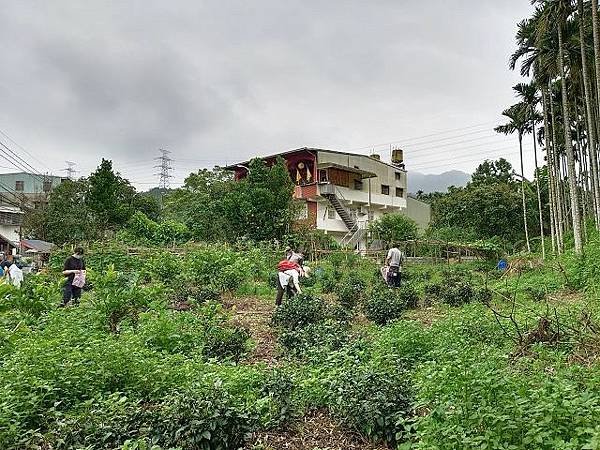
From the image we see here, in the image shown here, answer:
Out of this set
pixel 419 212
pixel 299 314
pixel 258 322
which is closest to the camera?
pixel 299 314

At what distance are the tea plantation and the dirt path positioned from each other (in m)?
0.06

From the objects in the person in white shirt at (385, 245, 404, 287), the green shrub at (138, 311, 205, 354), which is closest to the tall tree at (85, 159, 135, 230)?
the person in white shirt at (385, 245, 404, 287)

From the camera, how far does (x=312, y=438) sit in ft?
14.7

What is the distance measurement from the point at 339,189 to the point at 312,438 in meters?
33.4

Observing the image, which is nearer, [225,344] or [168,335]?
[168,335]

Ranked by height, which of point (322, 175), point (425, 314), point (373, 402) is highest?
point (322, 175)

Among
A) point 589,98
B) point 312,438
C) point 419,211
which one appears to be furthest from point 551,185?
point 419,211

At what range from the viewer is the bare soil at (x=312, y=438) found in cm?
429

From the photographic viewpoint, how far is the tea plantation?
335cm

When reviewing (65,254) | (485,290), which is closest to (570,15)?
(485,290)

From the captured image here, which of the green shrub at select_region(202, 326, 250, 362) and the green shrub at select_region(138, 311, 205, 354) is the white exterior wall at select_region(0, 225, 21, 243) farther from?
the green shrub at select_region(202, 326, 250, 362)

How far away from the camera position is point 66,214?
28391 millimetres

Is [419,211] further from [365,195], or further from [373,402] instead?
[373,402]

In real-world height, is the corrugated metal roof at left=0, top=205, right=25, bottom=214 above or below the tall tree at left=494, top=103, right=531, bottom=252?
below
